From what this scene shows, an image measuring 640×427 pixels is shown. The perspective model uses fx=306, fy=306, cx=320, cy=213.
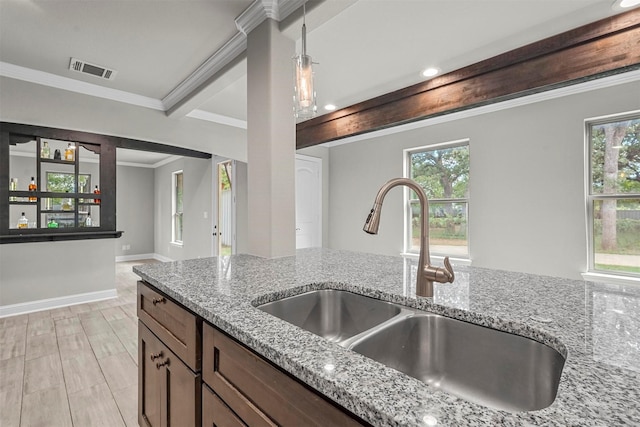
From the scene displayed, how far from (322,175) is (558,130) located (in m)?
3.37

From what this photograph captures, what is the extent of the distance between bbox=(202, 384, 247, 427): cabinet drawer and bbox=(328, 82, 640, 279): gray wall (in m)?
3.58

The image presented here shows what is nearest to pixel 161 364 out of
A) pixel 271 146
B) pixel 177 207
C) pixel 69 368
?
pixel 271 146

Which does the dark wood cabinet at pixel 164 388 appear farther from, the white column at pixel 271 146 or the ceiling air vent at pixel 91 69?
the ceiling air vent at pixel 91 69

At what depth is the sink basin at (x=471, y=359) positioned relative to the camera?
74cm

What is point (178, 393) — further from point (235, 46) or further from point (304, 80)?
point (235, 46)

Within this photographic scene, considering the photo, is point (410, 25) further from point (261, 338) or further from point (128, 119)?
point (128, 119)

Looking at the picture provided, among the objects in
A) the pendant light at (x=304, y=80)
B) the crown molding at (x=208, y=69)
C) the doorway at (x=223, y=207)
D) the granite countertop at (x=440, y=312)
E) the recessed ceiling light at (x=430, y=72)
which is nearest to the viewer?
the granite countertop at (x=440, y=312)

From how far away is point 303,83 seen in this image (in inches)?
62.4

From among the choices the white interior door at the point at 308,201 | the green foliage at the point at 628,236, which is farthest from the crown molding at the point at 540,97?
the white interior door at the point at 308,201

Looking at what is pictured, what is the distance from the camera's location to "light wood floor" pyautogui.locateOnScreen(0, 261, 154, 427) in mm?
1832

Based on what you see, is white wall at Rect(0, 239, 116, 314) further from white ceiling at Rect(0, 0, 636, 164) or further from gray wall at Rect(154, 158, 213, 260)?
white ceiling at Rect(0, 0, 636, 164)

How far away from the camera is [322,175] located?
18.1ft

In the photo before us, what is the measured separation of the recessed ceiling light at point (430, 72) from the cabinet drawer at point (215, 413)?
308cm

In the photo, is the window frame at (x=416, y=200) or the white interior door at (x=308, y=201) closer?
the window frame at (x=416, y=200)
